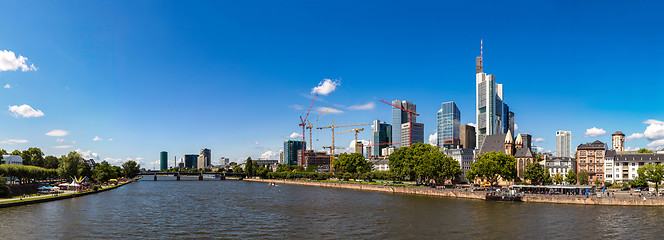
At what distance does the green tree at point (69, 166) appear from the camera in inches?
5344

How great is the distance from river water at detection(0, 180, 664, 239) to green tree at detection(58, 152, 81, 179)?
2297 inches

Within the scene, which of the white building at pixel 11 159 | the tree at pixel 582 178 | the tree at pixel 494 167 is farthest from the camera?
the white building at pixel 11 159

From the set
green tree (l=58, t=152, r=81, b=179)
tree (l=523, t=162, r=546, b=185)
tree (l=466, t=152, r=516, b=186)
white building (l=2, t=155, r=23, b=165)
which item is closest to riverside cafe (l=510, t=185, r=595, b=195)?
tree (l=466, t=152, r=516, b=186)

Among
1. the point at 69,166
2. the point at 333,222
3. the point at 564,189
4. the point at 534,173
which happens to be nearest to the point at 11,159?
the point at 69,166

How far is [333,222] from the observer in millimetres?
63719

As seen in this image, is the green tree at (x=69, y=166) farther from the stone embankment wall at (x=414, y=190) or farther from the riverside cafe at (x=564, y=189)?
the riverside cafe at (x=564, y=189)

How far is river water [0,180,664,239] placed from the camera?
53500 millimetres

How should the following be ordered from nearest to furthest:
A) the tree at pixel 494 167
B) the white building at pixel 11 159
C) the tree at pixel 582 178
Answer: the tree at pixel 494 167 → the tree at pixel 582 178 → the white building at pixel 11 159

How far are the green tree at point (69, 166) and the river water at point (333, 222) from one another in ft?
191

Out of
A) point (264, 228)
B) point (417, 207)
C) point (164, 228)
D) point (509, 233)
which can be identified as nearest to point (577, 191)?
point (417, 207)

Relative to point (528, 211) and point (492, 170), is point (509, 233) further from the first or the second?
point (492, 170)

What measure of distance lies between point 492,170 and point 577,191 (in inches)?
1116

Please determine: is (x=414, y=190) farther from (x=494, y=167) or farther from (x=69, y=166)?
(x=69, y=166)

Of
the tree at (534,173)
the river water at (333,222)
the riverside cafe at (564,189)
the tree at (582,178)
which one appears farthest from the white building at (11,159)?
the tree at (582,178)
